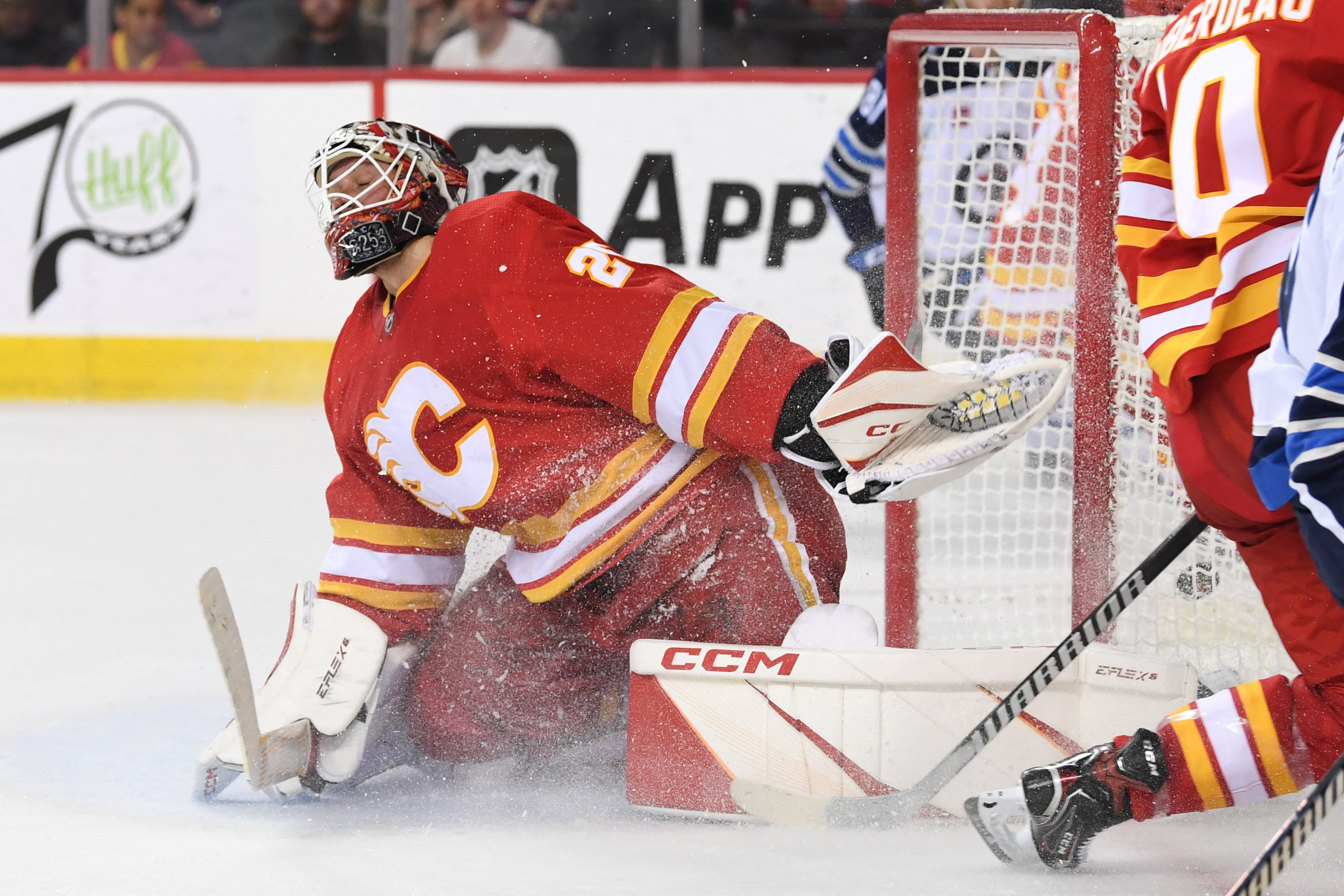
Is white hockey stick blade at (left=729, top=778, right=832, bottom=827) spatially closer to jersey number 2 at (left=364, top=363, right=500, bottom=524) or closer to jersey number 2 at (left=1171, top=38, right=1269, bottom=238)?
jersey number 2 at (left=364, top=363, right=500, bottom=524)

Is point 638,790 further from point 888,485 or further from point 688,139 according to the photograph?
point 688,139

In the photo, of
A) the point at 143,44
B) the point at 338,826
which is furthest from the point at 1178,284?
the point at 143,44

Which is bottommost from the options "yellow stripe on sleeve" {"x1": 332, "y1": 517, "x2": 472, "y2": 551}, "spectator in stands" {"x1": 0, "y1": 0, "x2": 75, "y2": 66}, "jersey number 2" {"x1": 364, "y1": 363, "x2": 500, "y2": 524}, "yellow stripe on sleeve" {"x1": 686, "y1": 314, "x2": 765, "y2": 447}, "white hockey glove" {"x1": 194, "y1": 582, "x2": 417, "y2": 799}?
"white hockey glove" {"x1": 194, "y1": 582, "x2": 417, "y2": 799}

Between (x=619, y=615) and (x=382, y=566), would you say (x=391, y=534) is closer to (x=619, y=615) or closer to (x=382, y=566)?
(x=382, y=566)

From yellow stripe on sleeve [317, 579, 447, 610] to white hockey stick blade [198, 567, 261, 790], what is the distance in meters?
0.23

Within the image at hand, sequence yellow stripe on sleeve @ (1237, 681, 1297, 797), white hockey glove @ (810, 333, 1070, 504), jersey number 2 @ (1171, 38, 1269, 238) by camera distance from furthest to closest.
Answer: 1. white hockey glove @ (810, 333, 1070, 504)
2. yellow stripe on sleeve @ (1237, 681, 1297, 797)
3. jersey number 2 @ (1171, 38, 1269, 238)

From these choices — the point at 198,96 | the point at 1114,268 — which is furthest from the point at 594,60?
the point at 1114,268

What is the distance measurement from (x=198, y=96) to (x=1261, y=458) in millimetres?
4283

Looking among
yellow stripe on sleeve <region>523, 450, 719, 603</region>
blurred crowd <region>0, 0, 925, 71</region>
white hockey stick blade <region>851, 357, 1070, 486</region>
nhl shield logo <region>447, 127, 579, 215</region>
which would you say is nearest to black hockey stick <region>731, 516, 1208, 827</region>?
white hockey stick blade <region>851, 357, 1070, 486</region>

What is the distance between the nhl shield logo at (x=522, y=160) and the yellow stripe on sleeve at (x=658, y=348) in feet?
9.70

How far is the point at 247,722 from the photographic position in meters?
1.85

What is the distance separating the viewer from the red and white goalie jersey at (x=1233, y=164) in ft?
4.79

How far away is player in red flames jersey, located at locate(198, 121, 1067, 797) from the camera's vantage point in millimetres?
1908

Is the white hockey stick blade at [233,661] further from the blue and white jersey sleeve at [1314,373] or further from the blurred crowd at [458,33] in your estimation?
the blurred crowd at [458,33]
